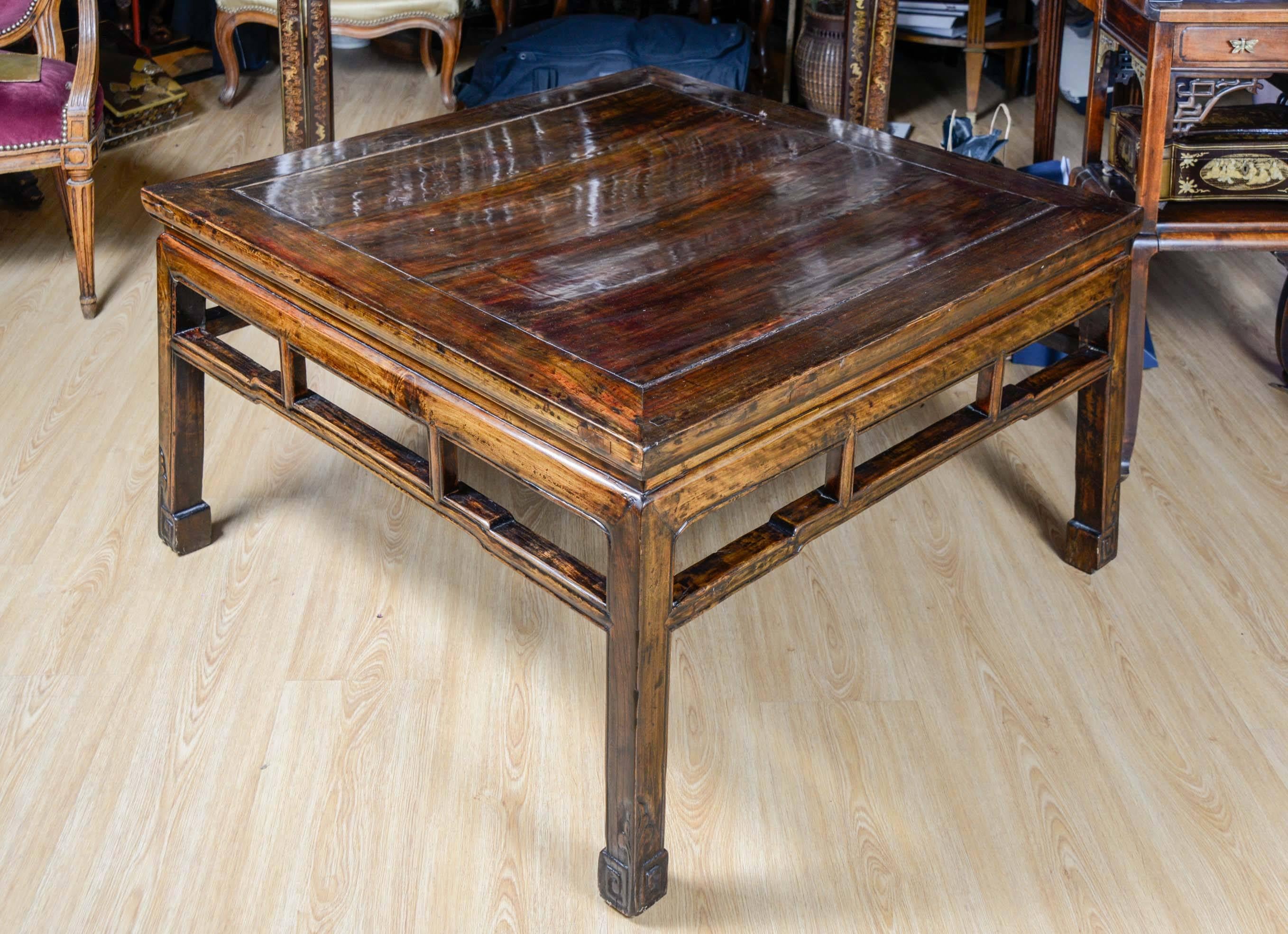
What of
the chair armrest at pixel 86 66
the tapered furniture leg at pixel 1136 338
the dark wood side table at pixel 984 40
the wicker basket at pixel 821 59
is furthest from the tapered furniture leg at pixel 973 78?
the chair armrest at pixel 86 66

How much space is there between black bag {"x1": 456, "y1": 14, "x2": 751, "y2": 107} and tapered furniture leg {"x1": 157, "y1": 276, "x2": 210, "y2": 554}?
75.5 inches

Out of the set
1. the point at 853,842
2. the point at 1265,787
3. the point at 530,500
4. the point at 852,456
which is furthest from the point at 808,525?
the point at 530,500

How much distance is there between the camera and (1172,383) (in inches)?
91.9

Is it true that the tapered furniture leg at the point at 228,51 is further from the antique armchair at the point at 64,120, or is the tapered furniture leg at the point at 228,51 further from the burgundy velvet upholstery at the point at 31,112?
the burgundy velvet upholstery at the point at 31,112

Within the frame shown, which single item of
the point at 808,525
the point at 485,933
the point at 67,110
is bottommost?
the point at 485,933

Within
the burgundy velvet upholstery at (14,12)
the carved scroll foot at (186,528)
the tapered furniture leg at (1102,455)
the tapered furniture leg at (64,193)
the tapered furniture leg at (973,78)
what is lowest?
the carved scroll foot at (186,528)

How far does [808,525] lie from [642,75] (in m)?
0.99

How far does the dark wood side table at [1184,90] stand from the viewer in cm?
178

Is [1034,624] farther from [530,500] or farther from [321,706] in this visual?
[321,706]

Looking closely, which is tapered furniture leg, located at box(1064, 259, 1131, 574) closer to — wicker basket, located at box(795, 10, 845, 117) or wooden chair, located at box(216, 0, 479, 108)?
wicker basket, located at box(795, 10, 845, 117)

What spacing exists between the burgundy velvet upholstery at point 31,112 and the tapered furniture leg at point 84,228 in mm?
79

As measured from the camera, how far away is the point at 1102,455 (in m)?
1.75

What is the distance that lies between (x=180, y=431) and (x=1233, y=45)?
1486 millimetres

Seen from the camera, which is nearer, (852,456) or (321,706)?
(852,456)
